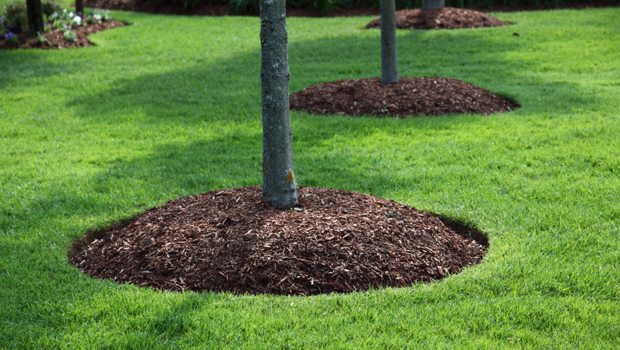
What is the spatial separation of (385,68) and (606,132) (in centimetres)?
287

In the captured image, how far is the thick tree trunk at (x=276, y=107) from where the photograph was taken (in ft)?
17.7

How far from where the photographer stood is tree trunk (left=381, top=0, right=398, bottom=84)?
1000cm

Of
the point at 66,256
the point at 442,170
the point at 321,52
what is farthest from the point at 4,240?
the point at 321,52

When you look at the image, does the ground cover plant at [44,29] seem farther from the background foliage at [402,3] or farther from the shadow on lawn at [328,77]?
the background foliage at [402,3]

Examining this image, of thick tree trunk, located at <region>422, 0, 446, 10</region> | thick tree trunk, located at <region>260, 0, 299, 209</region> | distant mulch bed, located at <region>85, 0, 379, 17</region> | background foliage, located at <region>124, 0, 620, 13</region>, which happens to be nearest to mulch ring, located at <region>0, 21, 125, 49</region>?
distant mulch bed, located at <region>85, 0, 379, 17</region>

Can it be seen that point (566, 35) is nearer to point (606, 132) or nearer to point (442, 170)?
point (606, 132)

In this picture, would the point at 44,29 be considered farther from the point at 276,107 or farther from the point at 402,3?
the point at 276,107

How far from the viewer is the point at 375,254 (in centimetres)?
515

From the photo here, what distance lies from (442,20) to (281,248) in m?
11.8

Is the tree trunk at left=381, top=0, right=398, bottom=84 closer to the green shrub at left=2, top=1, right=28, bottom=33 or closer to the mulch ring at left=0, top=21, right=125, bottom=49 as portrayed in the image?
the mulch ring at left=0, top=21, right=125, bottom=49

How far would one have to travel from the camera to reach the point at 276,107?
5480 mm

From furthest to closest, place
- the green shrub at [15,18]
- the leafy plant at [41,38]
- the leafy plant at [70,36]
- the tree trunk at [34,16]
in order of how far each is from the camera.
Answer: the green shrub at [15,18] < the leafy plant at [70,36] < the leafy plant at [41,38] < the tree trunk at [34,16]

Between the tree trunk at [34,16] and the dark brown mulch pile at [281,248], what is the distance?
378 inches

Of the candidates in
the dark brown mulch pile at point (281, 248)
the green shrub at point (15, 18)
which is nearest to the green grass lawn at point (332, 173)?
the dark brown mulch pile at point (281, 248)
